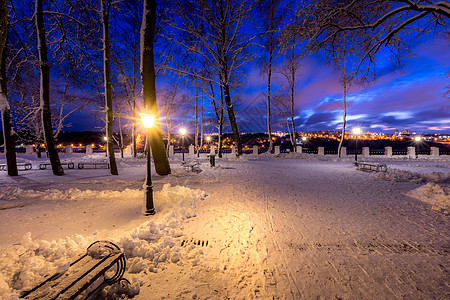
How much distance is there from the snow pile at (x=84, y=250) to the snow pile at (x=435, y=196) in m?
7.06

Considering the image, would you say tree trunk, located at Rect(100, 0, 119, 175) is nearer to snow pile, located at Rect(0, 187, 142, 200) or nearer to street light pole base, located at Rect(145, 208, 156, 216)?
snow pile, located at Rect(0, 187, 142, 200)

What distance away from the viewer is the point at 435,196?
588 centimetres

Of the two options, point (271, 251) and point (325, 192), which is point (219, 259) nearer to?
point (271, 251)

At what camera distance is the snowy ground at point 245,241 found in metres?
2.65

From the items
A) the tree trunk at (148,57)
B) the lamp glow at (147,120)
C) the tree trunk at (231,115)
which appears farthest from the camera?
the tree trunk at (231,115)

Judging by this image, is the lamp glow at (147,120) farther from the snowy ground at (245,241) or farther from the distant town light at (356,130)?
the distant town light at (356,130)

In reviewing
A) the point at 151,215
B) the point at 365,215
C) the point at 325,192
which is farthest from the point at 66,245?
the point at 325,192

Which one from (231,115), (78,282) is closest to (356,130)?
(231,115)

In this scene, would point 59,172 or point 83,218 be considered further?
point 59,172

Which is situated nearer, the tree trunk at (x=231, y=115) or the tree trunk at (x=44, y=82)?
the tree trunk at (x=44, y=82)

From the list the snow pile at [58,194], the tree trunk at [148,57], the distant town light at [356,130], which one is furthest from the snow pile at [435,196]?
the distant town light at [356,130]

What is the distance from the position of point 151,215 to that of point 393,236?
5.74 meters

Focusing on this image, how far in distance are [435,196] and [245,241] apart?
6.55m

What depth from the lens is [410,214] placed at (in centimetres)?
511
